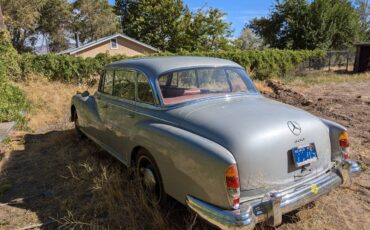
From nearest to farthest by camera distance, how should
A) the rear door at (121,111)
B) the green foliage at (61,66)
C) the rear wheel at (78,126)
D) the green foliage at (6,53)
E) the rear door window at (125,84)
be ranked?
the rear door at (121,111) → the rear door window at (125,84) → the rear wheel at (78,126) → the green foliage at (6,53) → the green foliage at (61,66)

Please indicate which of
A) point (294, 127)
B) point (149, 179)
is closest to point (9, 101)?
point (149, 179)

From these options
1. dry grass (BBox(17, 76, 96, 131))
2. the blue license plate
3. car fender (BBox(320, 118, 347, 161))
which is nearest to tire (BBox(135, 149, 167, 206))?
the blue license plate

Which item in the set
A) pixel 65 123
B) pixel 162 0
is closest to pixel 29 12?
pixel 162 0

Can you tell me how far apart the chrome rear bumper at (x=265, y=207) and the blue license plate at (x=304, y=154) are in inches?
8.4

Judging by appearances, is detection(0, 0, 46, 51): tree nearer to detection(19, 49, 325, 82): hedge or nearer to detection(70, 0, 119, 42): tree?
detection(70, 0, 119, 42): tree

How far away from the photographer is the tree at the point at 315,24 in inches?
1166

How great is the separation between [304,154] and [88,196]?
8.86ft

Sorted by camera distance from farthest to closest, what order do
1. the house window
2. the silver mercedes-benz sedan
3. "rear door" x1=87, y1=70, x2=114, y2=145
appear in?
the house window, "rear door" x1=87, y1=70, x2=114, y2=145, the silver mercedes-benz sedan

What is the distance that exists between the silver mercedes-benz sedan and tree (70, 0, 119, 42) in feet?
130

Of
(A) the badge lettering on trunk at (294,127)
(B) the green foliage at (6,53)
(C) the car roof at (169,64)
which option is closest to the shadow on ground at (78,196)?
(A) the badge lettering on trunk at (294,127)

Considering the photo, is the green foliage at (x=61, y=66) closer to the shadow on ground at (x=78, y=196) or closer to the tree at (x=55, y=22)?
the shadow on ground at (x=78, y=196)

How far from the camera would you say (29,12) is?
93.8ft

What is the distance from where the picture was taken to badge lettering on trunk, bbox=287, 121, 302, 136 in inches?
111

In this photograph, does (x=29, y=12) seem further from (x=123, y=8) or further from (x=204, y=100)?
(x=204, y=100)
